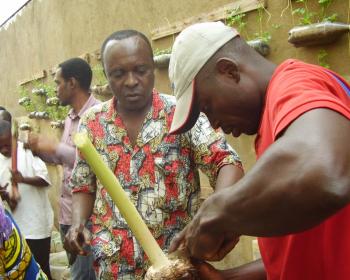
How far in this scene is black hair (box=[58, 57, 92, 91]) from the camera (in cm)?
401

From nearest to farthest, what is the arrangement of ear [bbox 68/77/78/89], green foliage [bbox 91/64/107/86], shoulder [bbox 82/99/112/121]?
shoulder [bbox 82/99/112/121] < ear [bbox 68/77/78/89] < green foliage [bbox 91/64/107/86]

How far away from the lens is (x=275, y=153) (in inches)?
35.9

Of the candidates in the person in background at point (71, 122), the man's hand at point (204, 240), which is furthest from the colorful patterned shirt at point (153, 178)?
the person in background at point (71, 122)

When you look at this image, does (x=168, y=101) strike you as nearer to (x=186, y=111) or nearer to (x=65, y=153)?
(x=186, y=111)

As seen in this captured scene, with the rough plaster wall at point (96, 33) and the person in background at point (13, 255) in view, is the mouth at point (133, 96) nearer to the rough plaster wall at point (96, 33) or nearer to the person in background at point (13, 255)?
the person in background at point (13, 255)

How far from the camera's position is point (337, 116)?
0.88 metres

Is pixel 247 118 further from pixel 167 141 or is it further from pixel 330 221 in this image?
pixel 167 141

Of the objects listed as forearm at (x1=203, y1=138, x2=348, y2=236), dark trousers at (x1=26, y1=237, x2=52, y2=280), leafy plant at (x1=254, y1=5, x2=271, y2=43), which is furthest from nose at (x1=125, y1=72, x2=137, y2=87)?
dark trousers at (x1=26, y1=237, x2=52, y2=280)

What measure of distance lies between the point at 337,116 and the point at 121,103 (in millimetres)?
1545

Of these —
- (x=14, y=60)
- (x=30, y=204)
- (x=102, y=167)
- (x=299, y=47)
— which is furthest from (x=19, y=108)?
(x=102, y=167)

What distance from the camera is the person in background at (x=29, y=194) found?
173 inches

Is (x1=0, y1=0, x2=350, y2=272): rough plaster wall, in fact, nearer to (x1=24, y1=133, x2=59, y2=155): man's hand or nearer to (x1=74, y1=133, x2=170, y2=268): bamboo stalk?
(x1=24, y1=133, x2=59, y2=155): man's hand

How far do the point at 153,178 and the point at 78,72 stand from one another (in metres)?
2.23

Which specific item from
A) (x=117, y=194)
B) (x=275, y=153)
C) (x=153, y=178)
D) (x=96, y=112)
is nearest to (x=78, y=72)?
(x=96, y=112)
